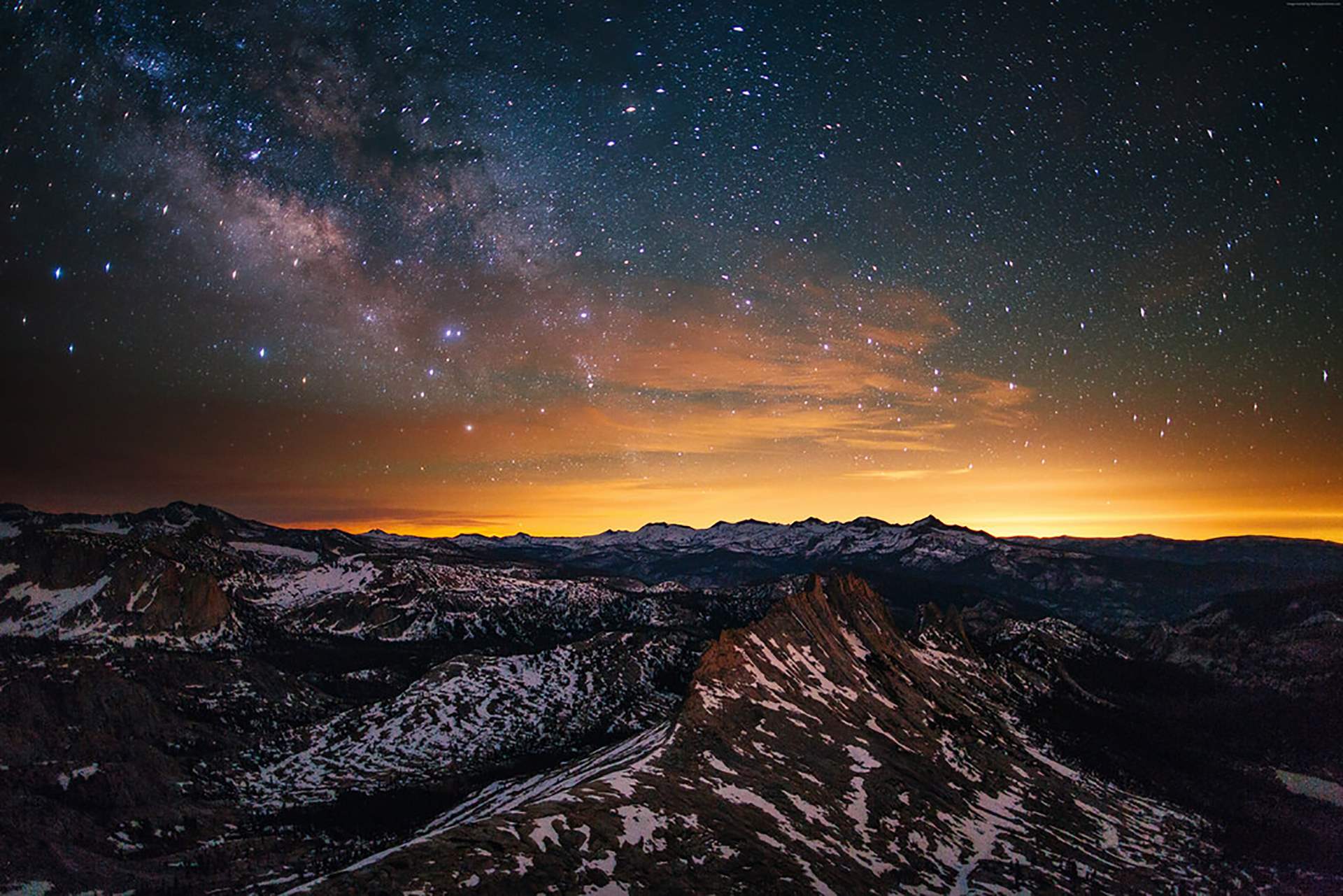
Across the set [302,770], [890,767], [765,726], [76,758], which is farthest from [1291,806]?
[76,758]

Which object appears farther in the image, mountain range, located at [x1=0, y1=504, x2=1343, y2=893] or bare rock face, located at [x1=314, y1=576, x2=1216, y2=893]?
mountain range, located at [x1=0, y1=504, x2=1343, y2=893]

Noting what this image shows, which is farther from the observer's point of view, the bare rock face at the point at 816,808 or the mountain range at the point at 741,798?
the mountain range at the point at 741,798

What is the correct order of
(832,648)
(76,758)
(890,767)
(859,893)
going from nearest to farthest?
1. (859,893)
2. (890,767)
3. (832,648)
4. (76,758)

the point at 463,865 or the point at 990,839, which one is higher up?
the point at 463,865

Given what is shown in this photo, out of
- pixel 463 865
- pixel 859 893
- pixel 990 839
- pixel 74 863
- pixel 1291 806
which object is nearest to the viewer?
pixel 463 865

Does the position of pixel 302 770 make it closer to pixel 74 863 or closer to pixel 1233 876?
pixel 74 863

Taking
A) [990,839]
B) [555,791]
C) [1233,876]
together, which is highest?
[555,791]

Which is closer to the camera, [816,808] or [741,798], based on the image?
[741,798]

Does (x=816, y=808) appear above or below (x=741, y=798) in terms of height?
below
